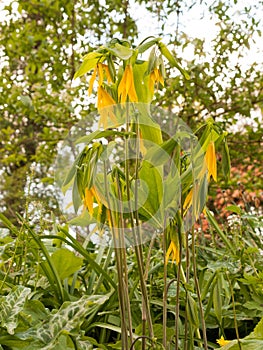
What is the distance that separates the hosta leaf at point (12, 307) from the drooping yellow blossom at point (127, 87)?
282mm

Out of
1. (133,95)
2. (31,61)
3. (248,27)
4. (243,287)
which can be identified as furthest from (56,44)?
(133,95)

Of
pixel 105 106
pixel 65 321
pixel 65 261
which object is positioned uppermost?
pixel 105 106

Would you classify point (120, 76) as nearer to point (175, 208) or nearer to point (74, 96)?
point (175, 208)

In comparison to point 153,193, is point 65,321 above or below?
below

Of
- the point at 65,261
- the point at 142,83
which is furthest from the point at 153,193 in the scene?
the point at 65,261

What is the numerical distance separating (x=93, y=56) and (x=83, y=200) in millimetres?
176

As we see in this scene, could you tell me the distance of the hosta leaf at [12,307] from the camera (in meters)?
0.64

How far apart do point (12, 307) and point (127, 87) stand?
0.31 metres

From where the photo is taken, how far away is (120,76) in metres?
0.65

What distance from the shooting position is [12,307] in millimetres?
666

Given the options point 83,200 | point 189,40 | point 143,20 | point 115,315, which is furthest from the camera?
point 143,20

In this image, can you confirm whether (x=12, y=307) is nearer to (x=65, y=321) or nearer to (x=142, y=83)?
(x=65, y=321)

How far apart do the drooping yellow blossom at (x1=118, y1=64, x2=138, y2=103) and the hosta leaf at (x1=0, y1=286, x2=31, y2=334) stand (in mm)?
282

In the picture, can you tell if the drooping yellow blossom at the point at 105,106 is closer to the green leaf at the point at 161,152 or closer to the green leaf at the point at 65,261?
the green leaf at the point at 161,152
